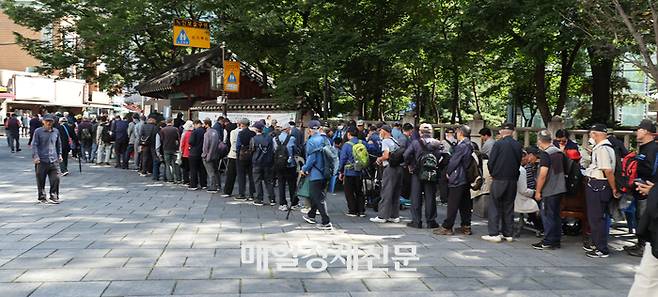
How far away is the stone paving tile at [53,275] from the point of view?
5.28m

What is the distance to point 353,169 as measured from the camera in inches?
385

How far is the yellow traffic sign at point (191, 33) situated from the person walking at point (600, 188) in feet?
37.4

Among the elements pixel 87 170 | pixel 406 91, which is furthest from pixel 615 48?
pixel 87 170

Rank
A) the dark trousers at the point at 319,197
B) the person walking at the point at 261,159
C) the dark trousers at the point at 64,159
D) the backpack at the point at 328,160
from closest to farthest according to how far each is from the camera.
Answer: the dark trousers at the point at 319,197, the backpack at the point at 328,160, the person walking at the point at 261,159, the dark trousers at the point at 64,159

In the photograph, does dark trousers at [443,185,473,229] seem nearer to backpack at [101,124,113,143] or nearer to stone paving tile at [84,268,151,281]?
stone paving tile at [84,268,151,281]

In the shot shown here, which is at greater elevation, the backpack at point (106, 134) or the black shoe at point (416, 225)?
the backpack at point (106, 134)

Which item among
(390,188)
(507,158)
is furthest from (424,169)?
(507,158)

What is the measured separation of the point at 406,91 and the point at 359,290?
16213 mm

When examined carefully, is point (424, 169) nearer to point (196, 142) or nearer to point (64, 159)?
point (196, 142)

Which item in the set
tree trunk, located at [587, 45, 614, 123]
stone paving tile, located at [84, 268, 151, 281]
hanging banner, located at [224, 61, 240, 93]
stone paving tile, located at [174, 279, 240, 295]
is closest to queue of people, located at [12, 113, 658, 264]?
hanging banner, located at [224, 61, 240, 93]

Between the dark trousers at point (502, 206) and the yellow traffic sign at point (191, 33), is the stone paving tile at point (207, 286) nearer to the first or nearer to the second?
the dark trousers at point (502, 206)

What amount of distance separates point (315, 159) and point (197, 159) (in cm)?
546

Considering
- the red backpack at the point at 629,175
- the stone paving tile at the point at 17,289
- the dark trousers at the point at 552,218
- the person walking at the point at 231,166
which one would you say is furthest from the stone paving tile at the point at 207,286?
the person walking at the point at 231,166

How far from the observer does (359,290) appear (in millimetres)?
5199
